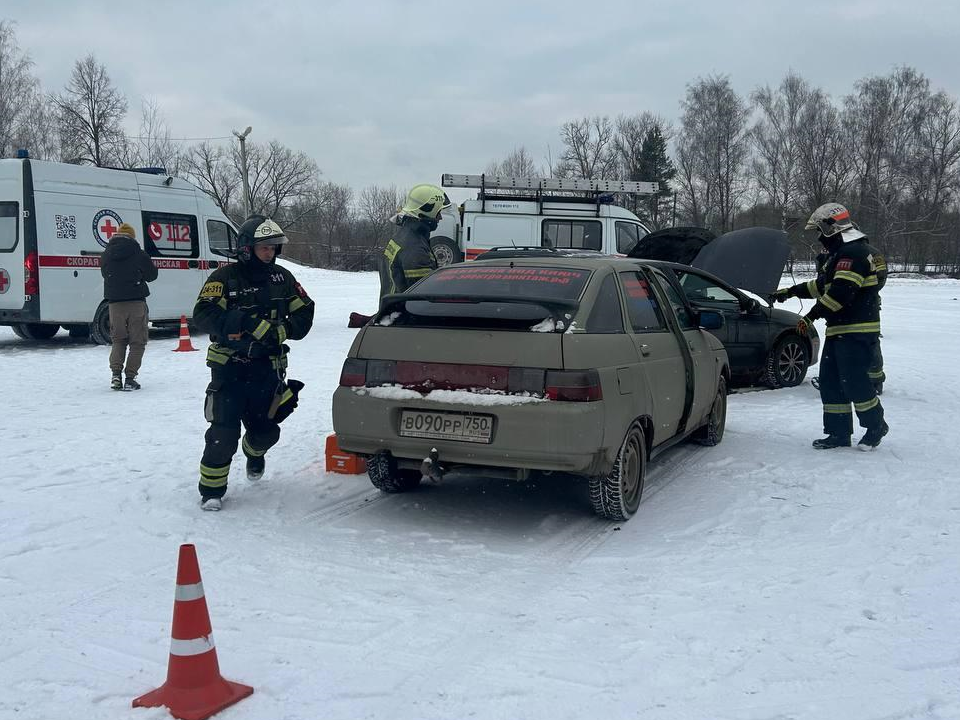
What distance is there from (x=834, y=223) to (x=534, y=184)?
8.97m

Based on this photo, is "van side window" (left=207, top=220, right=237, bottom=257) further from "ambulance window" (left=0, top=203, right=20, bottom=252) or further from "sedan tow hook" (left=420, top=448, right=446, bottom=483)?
"sedan tow hook" (left=420, top=448, right=446, bottom=483)

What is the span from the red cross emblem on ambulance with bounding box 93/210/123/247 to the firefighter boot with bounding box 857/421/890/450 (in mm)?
11611

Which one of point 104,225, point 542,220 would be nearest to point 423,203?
point 542,220

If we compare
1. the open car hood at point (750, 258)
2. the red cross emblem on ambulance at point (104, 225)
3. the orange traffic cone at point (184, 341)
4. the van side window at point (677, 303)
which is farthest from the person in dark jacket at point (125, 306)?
the open car hood at point (750, 258)

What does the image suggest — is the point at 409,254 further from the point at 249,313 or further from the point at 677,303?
the point at 677,303

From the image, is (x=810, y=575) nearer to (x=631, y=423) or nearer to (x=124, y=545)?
(x=631, y=423)

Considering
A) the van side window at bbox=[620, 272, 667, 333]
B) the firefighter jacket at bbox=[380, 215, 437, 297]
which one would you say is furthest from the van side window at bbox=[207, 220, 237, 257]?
the van side window at bbox=[620, 272, 667, 333]

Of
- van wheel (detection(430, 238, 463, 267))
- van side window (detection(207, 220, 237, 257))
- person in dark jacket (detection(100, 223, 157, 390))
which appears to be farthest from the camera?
van wheel (detection(430, 238, 463, 267))

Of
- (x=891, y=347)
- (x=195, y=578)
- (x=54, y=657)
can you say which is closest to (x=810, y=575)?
(x=195, y=578)

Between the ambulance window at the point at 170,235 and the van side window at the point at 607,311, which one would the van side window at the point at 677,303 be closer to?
the van side window at the point at 607,311

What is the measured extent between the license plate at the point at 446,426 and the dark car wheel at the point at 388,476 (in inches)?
21.4

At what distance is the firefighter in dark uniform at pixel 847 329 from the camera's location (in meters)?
6.76

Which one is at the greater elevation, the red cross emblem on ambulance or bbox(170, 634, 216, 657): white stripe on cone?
the red cross emblem on ambulance

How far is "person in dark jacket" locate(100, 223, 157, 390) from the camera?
957cm
